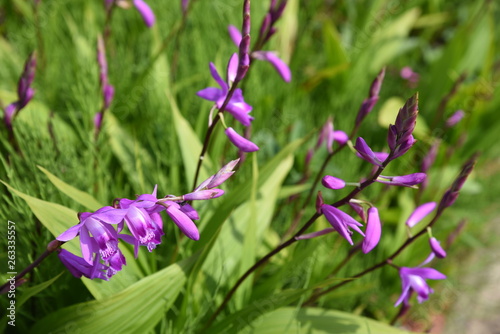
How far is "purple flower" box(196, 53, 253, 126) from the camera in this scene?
1238 millimetres

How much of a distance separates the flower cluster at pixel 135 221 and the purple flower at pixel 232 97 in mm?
271

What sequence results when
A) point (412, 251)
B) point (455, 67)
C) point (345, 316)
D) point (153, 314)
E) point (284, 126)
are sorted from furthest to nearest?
point (455, 67) → point (284, 126) → point (412, 251) → point (345, 316) → point (153, 314)

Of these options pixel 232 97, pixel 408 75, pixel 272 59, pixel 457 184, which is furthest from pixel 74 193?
A: pixel 408 75

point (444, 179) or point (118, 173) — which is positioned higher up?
point (118, 173)

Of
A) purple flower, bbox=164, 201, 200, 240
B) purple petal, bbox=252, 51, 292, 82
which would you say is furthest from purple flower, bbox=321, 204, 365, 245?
purple petal, bbox=252, 51, 292, 82

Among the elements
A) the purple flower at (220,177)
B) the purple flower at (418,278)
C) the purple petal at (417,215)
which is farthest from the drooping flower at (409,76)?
the purple flower at (220,177)

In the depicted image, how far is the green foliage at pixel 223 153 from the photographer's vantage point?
142 centimetres

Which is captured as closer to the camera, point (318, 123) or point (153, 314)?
point (153, 314)

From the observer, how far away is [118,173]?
202 centimetres

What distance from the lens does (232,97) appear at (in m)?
1.29

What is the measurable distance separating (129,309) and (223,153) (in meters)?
0.92

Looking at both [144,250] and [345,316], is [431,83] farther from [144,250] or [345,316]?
[144,250]

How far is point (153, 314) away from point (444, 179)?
181 centimetres

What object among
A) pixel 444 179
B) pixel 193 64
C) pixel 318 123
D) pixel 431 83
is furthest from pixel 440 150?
pixel 193 64
